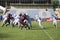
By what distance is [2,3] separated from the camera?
303 feet

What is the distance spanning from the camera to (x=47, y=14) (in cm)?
4425

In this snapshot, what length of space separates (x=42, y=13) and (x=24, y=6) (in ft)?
85.4

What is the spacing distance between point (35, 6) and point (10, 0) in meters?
25.1

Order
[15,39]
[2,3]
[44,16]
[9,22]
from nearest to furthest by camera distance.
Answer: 1. [15,39]
2. [9,22]
3. [44,16]
4. [2,3]

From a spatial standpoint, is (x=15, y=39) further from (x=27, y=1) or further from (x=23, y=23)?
(x=27, y=1)

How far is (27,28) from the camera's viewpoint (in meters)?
22.6

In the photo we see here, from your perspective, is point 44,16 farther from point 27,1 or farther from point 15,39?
point 27,1

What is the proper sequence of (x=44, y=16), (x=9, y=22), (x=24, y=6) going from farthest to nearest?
(x=24, y=6)
(x=44, y=16)
(x=9, y=22)

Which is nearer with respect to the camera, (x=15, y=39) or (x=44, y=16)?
(x=15, y=39)

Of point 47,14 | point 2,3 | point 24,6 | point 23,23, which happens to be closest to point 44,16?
point 47,14

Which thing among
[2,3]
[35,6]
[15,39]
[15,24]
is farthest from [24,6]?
[15,39]

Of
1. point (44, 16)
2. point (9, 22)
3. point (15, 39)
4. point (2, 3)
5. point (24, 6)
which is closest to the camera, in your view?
point (15, 39)

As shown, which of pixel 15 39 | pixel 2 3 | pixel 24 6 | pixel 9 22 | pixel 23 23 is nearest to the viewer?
pixel 15 39

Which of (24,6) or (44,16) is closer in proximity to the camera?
(44,16)
